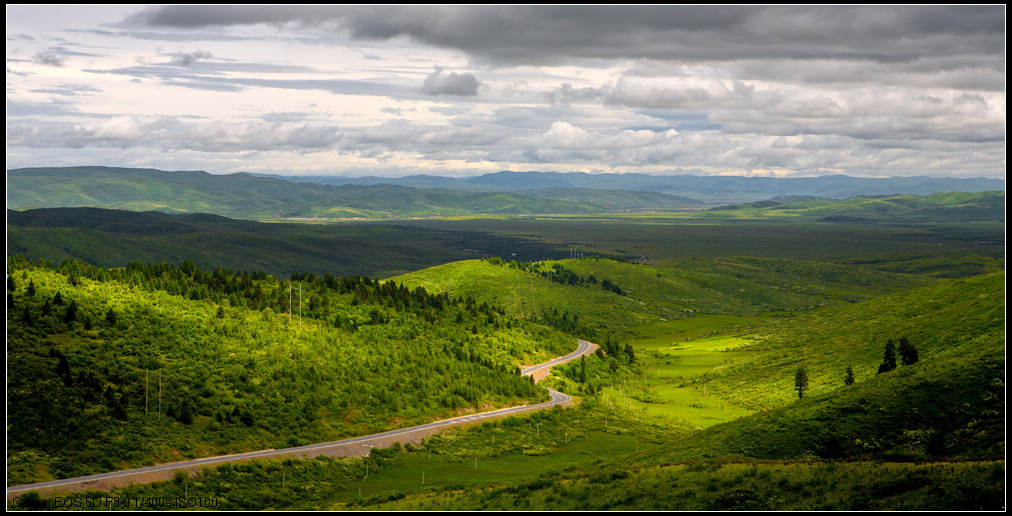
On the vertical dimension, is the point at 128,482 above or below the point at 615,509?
below

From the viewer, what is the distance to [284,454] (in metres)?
84.1

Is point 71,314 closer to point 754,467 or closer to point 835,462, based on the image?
point 754,467

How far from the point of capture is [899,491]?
47.7 m

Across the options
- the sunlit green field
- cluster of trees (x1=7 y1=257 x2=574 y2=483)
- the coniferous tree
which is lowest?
the sunlit green field

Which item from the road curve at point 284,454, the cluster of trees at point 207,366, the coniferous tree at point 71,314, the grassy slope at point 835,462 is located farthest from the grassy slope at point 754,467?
the coniferous tree at point 71,314

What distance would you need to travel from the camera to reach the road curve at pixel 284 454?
66.2m

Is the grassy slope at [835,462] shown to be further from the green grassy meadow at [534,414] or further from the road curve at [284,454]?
the road curve at [284,454]

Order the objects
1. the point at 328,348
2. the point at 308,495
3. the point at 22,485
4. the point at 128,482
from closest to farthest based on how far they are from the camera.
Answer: the point at 22,485
the point at 128,482
the point at 308,495
the point at 328,348

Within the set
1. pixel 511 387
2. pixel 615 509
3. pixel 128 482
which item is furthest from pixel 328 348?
pixel 615 509

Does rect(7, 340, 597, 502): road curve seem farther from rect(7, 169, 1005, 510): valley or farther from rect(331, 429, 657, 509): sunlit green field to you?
rect(331, 429, 657, 509): sunlit green field

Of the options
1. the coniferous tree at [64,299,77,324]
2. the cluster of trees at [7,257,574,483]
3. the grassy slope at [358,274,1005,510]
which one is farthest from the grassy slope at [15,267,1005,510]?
the coniferous tree at [64,299,77,324]

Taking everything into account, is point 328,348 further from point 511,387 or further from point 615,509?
point 615,509

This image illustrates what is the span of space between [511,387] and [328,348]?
97.4 feet

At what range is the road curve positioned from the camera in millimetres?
66250
